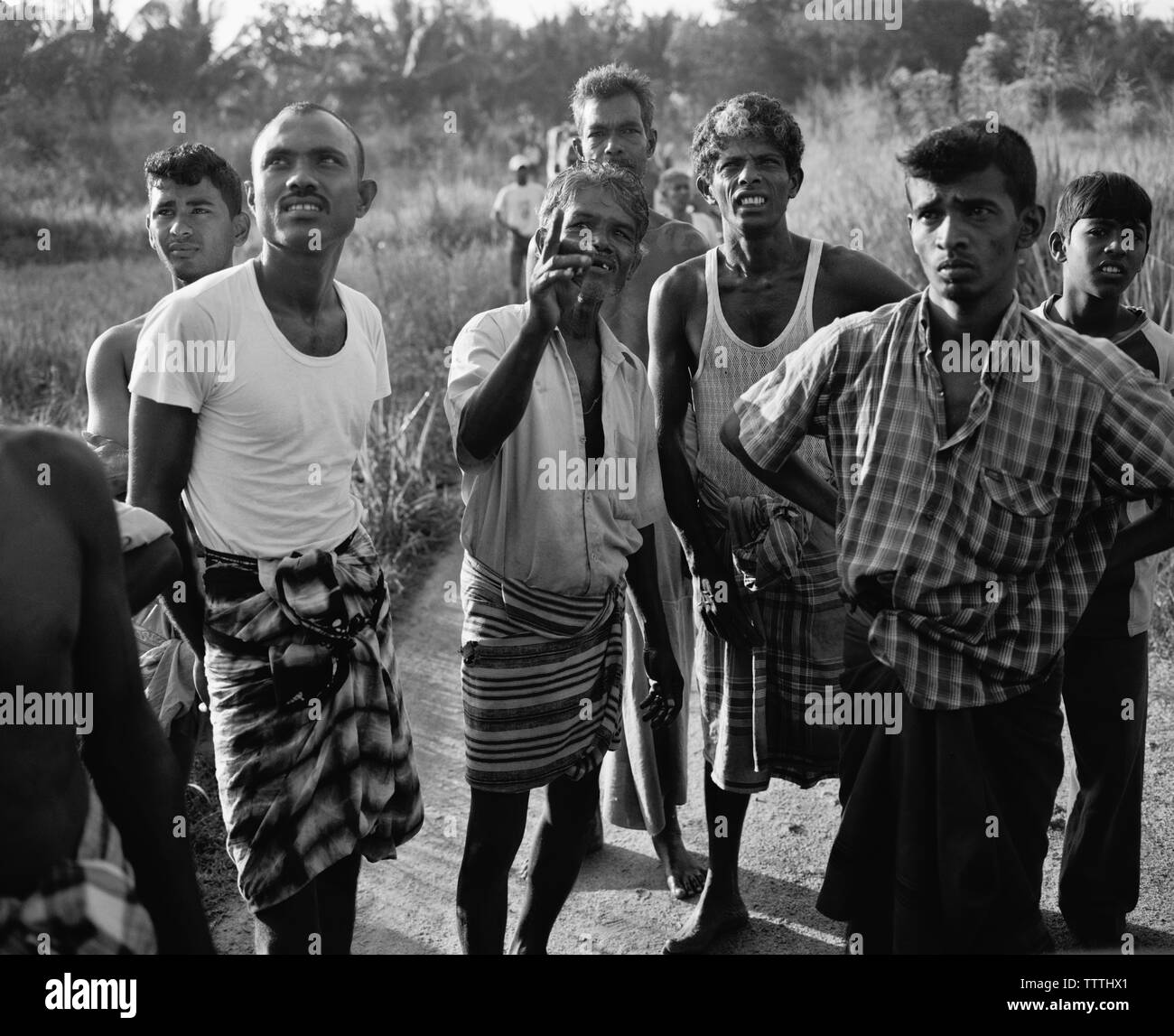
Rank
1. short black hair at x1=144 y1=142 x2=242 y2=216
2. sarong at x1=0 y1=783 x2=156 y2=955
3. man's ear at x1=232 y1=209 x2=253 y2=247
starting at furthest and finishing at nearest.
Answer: man's ear at x1=232 y1=209 x2=253 y2=247, short black hair at x1=144 y1=142 x2=242 y2=216, sarong at x1=0 y1=783 x2=156 y2=955

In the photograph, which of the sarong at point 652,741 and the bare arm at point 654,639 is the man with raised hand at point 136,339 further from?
the sarong at point 652,741

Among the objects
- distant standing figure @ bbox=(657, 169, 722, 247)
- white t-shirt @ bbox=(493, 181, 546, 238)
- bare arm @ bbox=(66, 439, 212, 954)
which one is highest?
white t-shirt @ bbox=(493, 181, 546, 238)

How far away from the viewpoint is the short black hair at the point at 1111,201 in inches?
128

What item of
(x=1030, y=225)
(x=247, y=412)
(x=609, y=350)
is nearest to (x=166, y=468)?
(x=247, y=412)

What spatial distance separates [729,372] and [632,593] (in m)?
0.63

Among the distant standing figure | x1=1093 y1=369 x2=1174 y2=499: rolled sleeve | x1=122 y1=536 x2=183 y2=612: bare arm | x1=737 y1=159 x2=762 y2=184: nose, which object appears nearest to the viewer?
x1=122 y1=536 x2=183 y2=612: bare arm

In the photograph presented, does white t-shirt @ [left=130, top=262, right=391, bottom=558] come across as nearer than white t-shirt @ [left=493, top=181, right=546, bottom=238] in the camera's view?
Yes

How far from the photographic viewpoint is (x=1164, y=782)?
4.07 metres

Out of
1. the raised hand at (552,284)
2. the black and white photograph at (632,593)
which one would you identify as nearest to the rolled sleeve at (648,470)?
the black and white photograph at (632,593)

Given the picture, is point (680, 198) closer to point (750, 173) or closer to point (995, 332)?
point (750, 173)

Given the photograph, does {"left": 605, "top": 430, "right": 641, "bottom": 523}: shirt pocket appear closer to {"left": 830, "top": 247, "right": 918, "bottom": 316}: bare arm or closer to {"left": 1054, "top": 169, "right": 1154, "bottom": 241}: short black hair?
{"left": 830, "top": 247, "right": 918, "bottom": 316}: bare arm

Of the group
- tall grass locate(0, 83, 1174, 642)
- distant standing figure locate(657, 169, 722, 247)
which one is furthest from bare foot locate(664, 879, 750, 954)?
distant standing figure locate(657, 169, 722, 247)

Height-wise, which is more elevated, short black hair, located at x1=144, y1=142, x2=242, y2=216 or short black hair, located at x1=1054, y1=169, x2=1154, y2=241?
short black hair, located at x1=144, y1=142, x2=242, y2=216

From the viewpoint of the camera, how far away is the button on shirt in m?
2.70
